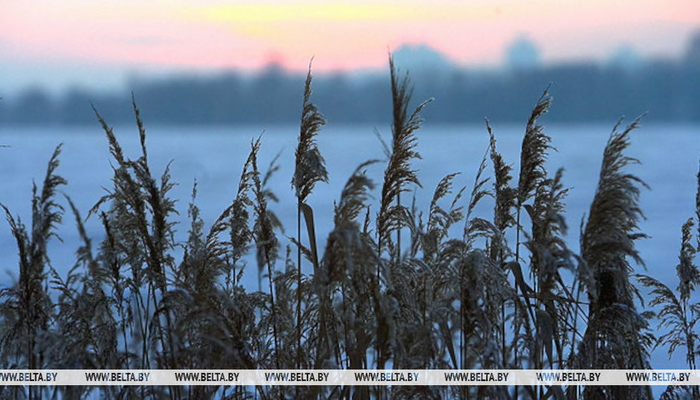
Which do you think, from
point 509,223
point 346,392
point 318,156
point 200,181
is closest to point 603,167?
point 509,223

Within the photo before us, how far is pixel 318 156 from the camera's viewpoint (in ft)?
9.10

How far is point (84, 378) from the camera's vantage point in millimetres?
2553

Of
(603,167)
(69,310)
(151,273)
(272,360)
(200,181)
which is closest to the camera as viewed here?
(603,167)

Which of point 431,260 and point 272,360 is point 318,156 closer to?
point 431,260

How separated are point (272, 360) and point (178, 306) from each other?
0.58 meters

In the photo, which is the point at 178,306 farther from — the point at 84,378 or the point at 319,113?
the point at 319,113

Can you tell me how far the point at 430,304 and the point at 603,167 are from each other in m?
0.86

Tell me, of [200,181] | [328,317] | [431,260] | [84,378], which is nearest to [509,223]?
[431,260]

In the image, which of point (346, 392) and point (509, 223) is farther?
point (509, 223)

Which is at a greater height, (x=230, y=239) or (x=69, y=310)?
(x=230, y=239)

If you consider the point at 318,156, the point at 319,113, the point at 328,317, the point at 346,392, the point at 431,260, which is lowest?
the point at 346,392

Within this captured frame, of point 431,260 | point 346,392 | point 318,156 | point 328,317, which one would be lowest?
point 346,392

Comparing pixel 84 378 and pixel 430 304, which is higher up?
pixel 430 304

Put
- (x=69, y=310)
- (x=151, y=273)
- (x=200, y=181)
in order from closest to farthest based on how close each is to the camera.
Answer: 1. (x=151, y=273)
2. (x=69, y=310)
3. (x=200, y=181)
